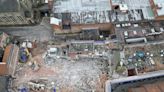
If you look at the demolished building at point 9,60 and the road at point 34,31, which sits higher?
the road at point 34,31

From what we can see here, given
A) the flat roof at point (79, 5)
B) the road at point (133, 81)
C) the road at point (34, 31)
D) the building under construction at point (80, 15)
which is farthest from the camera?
the road at point (34, 31)

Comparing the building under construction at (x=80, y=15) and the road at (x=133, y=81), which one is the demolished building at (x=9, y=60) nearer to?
the building under construction at (x=80, y=15)

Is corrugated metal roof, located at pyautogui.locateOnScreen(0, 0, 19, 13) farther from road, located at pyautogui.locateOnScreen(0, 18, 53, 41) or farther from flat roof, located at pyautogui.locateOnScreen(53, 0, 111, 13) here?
flat roof, located at pyautogui.locateOnScreen(53, 0, 111, 13)

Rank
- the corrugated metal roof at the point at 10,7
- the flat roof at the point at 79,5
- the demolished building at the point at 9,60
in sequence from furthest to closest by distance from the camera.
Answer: the flat roof at the point at 79,5 < the corrugated metal roof at the point at 10,7 < the demolished building at the point at 9,60

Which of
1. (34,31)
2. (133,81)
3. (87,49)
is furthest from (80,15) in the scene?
(133,81)

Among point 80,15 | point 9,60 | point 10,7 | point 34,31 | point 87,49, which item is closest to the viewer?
point 9,60

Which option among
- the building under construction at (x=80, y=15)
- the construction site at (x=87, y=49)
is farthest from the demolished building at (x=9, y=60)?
the building under construction at (x=80, y=15)

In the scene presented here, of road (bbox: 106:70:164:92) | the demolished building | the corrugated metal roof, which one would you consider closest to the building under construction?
the corrugated metal roof

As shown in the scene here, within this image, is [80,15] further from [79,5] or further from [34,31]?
[34,31]

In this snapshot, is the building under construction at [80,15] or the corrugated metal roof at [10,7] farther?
the building under construction at [80,15]

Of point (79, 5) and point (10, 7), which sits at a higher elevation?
point (10, 7)
